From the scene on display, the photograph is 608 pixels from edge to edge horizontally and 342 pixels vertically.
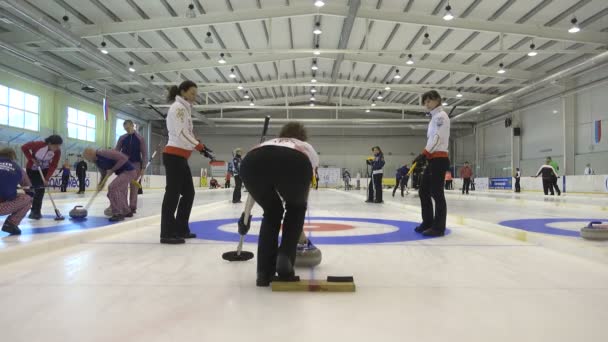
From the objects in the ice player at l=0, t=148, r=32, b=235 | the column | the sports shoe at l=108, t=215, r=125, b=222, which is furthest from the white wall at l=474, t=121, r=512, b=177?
the ice player at l=0, t=148, r=32, b=235

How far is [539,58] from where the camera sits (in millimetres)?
18859

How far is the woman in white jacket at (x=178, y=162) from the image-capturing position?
3.62m

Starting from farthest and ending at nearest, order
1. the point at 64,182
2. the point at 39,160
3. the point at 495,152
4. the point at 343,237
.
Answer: the point at 495,152 → the point at 64,182 → the point at 39,160 → the point at 343,237

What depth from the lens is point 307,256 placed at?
254cm

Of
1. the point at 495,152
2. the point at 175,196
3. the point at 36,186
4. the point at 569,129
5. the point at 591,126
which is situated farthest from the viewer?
the point at 495,152

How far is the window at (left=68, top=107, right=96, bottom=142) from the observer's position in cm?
2117

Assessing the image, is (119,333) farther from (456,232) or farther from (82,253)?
(456,232)

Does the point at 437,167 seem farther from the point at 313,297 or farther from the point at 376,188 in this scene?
the point at 376,188

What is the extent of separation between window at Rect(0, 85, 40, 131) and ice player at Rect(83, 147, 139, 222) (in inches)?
580

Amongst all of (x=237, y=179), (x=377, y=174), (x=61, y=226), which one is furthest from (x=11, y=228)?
(x=377, y=174)

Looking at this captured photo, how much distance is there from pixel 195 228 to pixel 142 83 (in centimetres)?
1652

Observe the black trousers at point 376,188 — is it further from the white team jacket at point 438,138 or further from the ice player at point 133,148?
the ice player at point 133,148

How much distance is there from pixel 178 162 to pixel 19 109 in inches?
706

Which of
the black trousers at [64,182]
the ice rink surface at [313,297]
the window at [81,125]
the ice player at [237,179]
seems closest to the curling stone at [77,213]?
the ice rink surface at [313,297]
